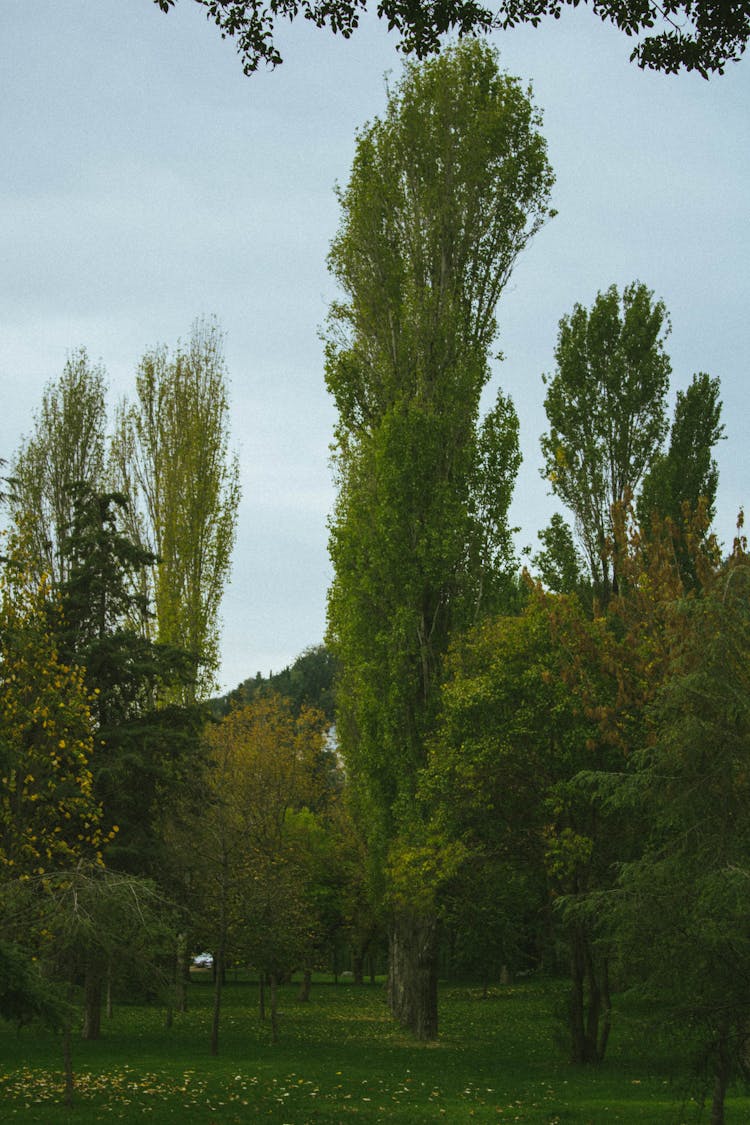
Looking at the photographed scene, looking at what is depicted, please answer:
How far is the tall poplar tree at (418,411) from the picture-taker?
66.2ft

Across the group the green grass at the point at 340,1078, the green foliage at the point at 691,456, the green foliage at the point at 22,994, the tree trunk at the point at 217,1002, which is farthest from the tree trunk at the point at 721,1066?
the green foliage at the point at 691,456

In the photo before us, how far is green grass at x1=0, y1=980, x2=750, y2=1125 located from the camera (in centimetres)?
1178

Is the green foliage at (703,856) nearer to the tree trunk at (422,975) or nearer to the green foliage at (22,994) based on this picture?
the green foliage at (22,994)

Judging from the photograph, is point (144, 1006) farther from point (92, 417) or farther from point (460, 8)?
point (460, 8)

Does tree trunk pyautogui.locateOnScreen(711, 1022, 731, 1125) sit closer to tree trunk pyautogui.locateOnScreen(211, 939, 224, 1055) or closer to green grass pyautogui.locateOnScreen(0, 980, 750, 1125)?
green grass pyautogui.locateOnScreen(0, 980, 750, 1125)

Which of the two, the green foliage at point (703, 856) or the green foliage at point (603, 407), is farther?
the green foliage at point (603, 407)

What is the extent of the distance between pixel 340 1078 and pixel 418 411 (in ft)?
38.6

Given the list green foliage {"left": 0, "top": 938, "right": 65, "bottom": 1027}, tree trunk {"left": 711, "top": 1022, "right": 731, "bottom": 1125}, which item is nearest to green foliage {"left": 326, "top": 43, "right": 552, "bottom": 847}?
tree trunk {"left": 711, "top": 1022, "right": 731, "bottom": 1125}

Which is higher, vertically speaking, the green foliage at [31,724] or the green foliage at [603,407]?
the green foliage at [603,407]

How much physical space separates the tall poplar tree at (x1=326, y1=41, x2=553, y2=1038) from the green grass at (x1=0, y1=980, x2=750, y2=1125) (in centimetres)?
209

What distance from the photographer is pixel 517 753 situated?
16656mm

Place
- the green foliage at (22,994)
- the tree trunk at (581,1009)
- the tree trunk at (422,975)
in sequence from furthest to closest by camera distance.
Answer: the tree trunk at (422,975)
the tree trunk at (581,1009)
the green foliage at (22,994)

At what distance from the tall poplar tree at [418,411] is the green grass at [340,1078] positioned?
209cm

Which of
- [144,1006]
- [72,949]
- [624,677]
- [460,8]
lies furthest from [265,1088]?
[144,1006]
